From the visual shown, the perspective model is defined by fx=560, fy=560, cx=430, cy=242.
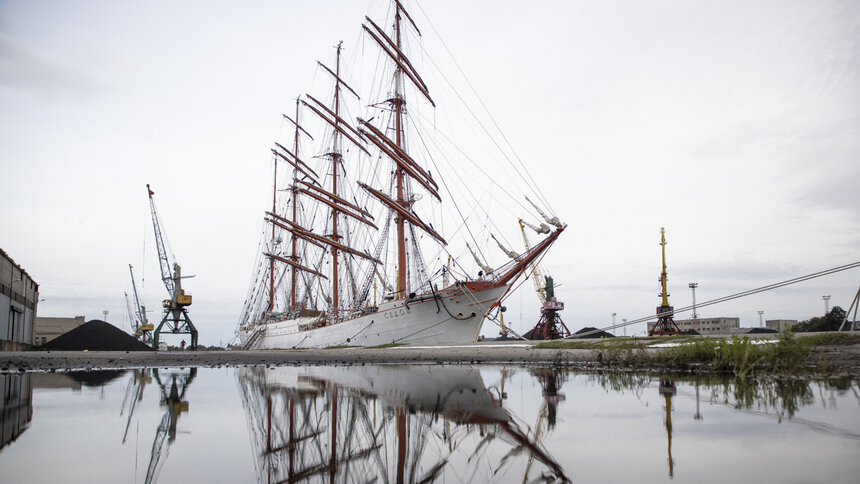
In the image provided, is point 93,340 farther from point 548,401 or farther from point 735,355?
point 735,355

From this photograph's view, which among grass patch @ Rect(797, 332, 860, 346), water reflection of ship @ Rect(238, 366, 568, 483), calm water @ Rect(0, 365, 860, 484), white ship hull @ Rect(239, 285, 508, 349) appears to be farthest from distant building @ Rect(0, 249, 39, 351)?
grass patch @ Rect(797, 332, 860, 346)

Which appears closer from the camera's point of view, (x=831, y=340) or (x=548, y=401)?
(x=548, y=401)

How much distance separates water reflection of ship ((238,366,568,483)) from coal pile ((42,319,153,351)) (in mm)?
59517

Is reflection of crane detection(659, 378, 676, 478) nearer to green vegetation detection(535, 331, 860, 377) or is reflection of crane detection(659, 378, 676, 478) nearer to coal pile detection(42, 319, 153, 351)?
green vegetation detection(535, 331, 860, 377)

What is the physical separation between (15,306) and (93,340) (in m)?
8.09

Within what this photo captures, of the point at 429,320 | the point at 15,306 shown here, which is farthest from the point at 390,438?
the point at 15,306

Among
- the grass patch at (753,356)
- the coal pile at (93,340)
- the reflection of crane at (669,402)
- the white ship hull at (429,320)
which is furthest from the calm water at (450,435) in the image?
the coal pile at (93,340)

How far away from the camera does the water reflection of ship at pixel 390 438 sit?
17.2ft

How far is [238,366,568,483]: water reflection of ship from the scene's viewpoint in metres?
5.23

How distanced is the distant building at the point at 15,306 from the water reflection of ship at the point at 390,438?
52.8m

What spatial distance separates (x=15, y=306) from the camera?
57.8 m

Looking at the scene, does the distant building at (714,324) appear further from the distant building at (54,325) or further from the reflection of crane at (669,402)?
the distant building at (54,325)

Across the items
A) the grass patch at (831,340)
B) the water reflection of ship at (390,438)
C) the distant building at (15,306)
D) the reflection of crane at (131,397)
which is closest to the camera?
the water reflection of ship at (390,438)

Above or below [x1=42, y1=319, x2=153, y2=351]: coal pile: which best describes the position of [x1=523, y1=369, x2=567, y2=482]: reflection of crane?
above
